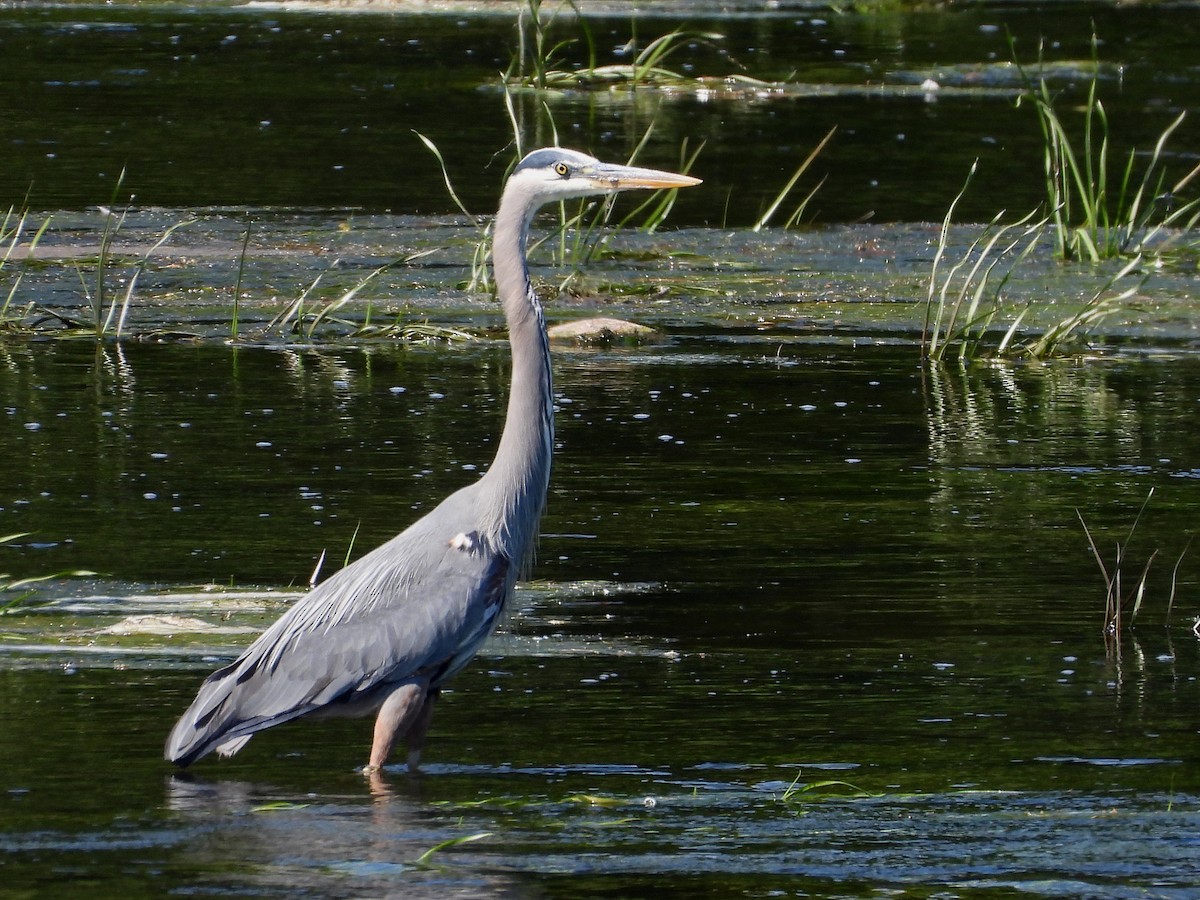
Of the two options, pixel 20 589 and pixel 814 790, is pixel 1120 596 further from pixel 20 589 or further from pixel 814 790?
pixel 20 589

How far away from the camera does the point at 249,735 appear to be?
4863 millimetres

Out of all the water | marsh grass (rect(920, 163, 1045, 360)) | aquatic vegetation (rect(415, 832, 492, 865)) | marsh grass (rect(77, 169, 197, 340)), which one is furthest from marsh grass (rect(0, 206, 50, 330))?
aquatic vegetation (rect(415, 832, 492, 865))

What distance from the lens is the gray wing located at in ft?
15.9

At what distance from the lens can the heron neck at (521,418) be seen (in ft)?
17.4

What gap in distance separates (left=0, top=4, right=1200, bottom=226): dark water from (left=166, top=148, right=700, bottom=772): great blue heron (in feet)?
19.8

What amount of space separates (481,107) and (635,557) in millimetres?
12062

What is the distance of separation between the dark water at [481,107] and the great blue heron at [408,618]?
19.8 ft

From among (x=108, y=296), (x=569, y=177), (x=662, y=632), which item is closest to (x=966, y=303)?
(x=108, y=296)

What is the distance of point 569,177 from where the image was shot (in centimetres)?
562

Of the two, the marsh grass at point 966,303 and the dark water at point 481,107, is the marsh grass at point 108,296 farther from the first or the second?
the marsh grass at point 966,303

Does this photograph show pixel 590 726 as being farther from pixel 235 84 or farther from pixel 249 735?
pixel 235 84

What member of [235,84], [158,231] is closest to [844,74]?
[235,84]

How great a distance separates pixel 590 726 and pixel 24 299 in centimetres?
637

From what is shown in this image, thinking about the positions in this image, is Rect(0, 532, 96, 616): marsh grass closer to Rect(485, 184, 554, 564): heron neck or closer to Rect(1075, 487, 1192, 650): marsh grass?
Rect(485, 184, 554, 564): heron neck
